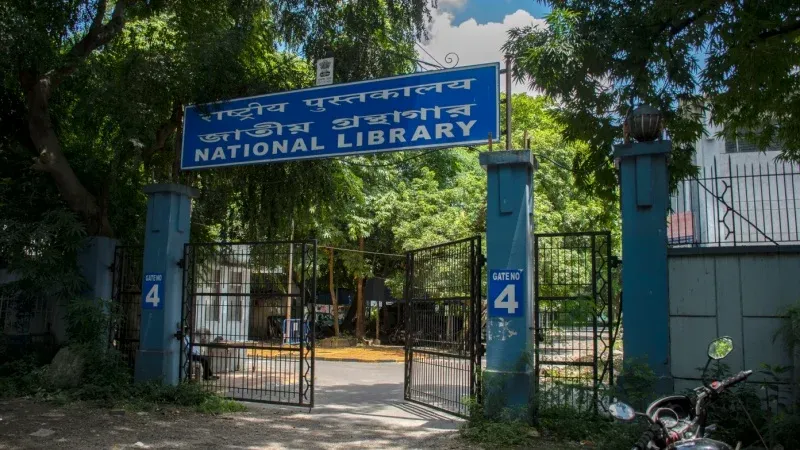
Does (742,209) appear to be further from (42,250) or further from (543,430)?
(42,250)

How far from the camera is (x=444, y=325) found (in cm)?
902

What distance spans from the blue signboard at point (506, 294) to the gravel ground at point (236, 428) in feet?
5.24

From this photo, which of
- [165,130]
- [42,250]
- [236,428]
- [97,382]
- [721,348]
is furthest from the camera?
[165,130]

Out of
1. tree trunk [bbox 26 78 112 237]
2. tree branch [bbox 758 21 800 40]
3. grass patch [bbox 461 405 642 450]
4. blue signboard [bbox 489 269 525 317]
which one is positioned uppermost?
tree branch [bbox 758 21 800 40]

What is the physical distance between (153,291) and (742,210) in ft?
28.0

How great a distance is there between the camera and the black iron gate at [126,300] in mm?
10828

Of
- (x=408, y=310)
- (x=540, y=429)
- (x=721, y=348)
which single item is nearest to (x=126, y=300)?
(x=408, y=310)

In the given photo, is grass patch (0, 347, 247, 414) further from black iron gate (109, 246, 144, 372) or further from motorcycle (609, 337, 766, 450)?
motorcycle (609, 337, 766, 450)

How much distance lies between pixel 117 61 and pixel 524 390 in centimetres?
964

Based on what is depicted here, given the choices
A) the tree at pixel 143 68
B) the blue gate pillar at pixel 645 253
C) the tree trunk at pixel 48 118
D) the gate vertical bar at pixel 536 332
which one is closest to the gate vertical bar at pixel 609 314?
the blue gate pillar at pixel 645 253

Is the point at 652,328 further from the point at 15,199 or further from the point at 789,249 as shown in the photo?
the point at 15,199

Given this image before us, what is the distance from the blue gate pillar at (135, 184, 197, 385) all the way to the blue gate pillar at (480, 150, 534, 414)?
5.14 metres

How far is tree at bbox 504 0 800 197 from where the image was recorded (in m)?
7.98

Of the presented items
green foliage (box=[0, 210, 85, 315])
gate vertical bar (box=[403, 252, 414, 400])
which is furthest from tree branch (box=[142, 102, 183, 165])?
gate vertical bar (box=[403, 252, 414, 400])
